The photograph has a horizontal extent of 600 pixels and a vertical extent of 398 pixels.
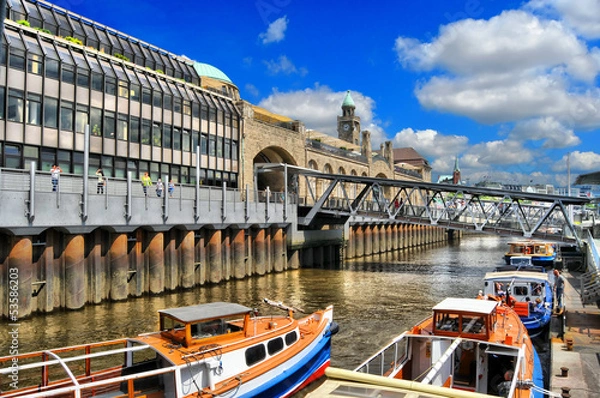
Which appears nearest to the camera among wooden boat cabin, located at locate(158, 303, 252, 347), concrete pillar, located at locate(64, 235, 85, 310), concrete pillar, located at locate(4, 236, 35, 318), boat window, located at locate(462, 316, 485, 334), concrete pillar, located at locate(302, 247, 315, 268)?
wooden boat cabin, located at locate(158, 303, 252, 347)

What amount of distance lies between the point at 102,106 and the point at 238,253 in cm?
1470

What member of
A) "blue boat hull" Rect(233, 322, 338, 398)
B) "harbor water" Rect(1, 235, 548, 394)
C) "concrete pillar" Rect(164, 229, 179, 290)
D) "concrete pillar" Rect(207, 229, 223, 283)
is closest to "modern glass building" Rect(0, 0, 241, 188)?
"concrete pillar" Rect(164, 229, 179, 290)

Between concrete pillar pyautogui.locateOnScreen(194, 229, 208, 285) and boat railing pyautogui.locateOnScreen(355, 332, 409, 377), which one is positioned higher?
concrete pillar pyautogui.locateOnScreen(194, 229, 208, 285)

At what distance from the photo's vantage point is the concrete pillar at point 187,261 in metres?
32.3

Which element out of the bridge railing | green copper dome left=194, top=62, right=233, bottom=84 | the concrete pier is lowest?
the concrete pier

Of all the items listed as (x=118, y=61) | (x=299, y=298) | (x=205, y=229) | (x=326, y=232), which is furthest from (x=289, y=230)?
(x=118, y=61)

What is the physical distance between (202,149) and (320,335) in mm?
32353

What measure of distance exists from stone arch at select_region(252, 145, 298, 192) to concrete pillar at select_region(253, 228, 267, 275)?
59.4 feet

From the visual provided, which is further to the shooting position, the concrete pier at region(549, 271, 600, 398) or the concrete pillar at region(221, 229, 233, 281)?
the concrete pillar at region(221, 229, 233, 281)

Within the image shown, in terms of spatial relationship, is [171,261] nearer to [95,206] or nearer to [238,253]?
[95,206]

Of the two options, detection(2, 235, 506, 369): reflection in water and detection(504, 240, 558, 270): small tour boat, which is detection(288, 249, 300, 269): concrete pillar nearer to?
detection(2, 235, 506, 369): reflection in water

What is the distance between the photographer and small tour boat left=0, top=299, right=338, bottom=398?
11.9 m

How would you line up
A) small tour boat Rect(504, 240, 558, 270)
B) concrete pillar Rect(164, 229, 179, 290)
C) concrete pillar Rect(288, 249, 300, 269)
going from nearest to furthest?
concrete pillar Rect(164, 229, 179, 290) → concrete pillar Rect(288, 249, 300, 269) → small tour boat Rect(504, 240, 558, 270)

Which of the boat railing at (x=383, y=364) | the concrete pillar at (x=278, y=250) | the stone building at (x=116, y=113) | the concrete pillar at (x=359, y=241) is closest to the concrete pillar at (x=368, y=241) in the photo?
the concrete pillar at (x=359, y=241)
